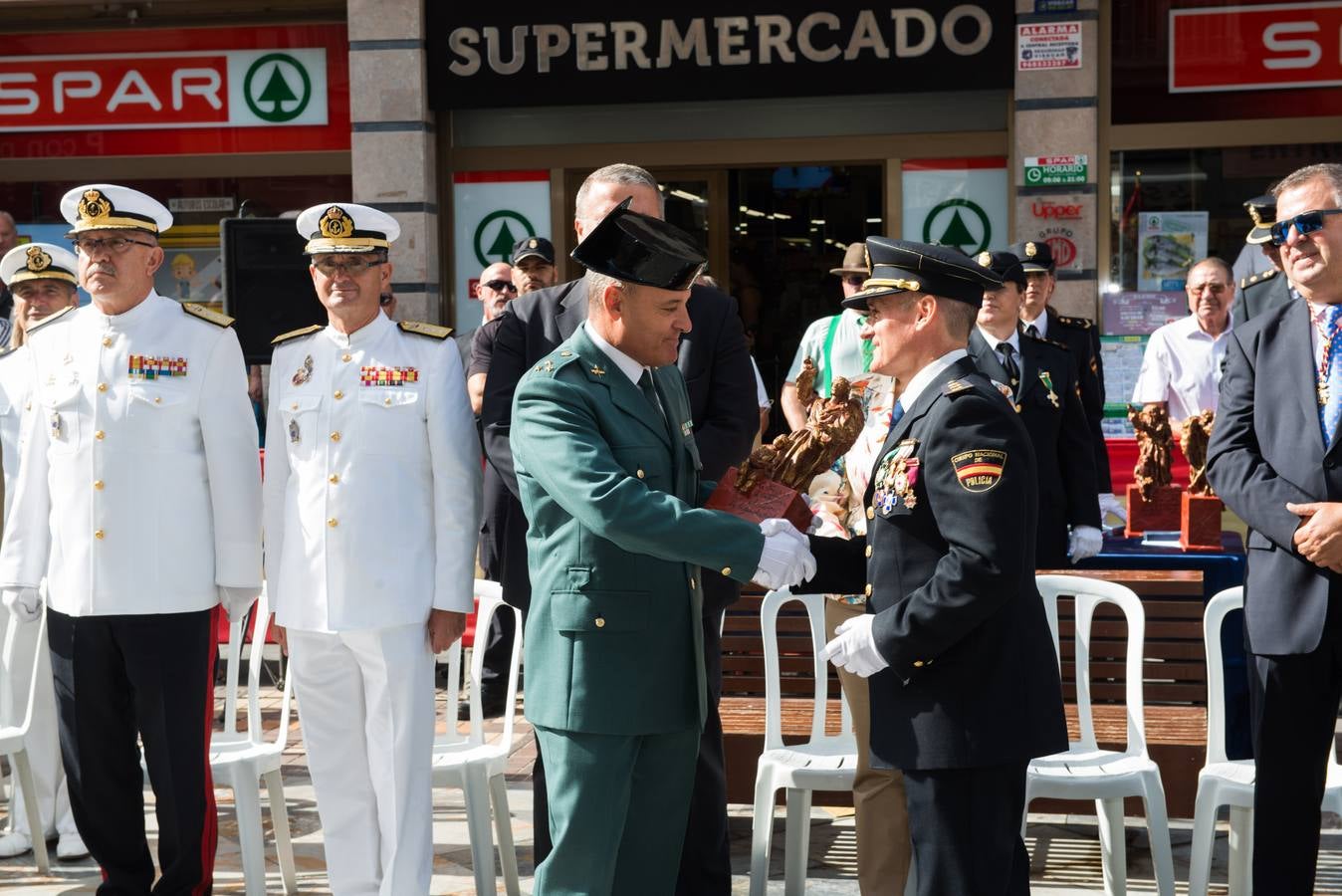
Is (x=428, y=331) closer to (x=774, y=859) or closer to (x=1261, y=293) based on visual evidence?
(x=774, y=859)

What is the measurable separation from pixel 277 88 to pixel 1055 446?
245 inches

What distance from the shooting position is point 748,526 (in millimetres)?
2988

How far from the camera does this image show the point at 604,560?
3111 mm

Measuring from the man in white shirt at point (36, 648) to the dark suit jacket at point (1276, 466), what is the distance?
11.3 feet

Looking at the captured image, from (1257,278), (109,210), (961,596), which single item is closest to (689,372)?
(961,596)

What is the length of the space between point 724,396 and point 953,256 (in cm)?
110

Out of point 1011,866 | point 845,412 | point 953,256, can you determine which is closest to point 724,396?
point 845,412

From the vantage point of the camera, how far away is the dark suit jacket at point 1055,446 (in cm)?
545

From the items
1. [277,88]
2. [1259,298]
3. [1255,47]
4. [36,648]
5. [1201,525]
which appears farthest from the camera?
[277,88]

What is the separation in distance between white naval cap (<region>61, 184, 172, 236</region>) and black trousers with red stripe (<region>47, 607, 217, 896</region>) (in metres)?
1.05

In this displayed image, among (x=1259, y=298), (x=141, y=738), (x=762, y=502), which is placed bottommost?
(x=141, y=738)

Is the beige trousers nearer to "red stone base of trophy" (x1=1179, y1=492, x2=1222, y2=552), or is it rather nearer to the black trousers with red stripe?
the black trousers with red stripe

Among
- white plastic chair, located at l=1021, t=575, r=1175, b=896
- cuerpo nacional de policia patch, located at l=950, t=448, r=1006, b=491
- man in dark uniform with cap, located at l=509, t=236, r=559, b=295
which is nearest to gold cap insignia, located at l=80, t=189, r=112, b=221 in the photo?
cuerpo nacional de policia patch, located at l=950, t=448, r=1006, b=491

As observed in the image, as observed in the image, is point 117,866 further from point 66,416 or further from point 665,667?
point 665,667
